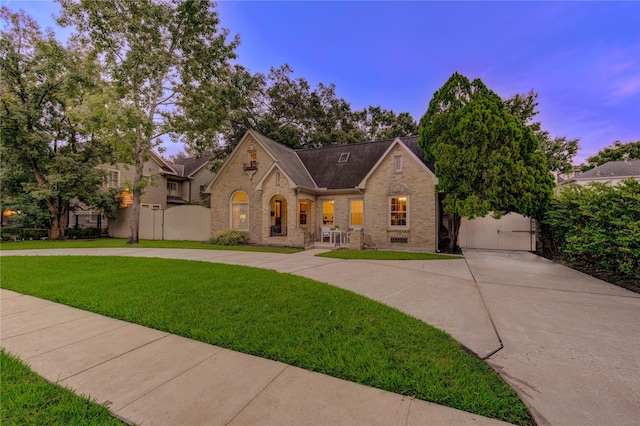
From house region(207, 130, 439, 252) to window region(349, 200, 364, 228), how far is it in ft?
0.19

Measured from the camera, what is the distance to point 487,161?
11680 millimetres

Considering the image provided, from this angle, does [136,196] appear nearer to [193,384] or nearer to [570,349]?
[193,384]

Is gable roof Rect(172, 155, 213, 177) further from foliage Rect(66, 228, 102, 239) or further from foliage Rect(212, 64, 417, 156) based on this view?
foliage Rect(66, 228, 102, 239)

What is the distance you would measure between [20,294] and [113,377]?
499cm

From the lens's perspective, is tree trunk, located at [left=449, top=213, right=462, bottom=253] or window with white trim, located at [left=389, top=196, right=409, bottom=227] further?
window with white trim, located at [left=389, top=196, right=409, bottom=227]

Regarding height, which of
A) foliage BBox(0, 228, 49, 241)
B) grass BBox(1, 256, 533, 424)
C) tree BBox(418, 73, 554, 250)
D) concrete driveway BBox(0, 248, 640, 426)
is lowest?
concrete driveway BBox(0, 248, 640, 426)

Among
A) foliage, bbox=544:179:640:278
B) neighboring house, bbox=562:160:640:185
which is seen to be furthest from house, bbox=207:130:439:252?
neighboring house, bbox=562:160:640:185

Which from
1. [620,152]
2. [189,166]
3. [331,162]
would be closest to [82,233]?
[189,166]

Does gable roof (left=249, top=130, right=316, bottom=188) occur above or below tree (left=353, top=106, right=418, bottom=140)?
below

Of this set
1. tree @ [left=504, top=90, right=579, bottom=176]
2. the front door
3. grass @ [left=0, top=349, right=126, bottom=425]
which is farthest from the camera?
the front door

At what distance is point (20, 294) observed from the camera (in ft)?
18.3

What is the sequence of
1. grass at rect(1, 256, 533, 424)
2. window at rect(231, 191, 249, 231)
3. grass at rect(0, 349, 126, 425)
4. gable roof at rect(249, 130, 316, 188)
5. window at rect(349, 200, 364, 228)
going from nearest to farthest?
grass at rect(0, 349, 126, 425) → grass at rect(1, 256, 533, 424) → window at rect(349, 200, 364, 228) → gable roof at rect(249, 130, 316, 188) → window at rect(231, 191, 249, 231)

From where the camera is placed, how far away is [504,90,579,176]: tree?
18609mm

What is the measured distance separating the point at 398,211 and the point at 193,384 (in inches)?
529
